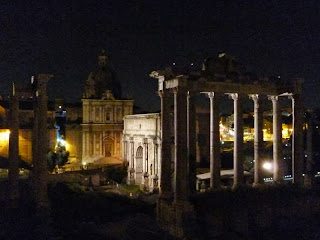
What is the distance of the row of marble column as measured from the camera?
2261 centimetres

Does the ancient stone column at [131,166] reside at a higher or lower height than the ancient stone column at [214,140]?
lower

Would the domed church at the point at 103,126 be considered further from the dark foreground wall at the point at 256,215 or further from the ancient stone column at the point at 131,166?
the dark foreground wall at the point at 256,215

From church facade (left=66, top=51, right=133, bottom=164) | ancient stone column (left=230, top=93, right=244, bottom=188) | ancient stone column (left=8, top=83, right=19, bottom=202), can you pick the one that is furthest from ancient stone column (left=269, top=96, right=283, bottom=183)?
church facade (left=66, top=51, right=133, bottom=164)

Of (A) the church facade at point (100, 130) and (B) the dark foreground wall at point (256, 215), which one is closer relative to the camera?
(B) the dark foreground wall at point (256, 215)

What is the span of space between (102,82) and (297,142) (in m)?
43.1

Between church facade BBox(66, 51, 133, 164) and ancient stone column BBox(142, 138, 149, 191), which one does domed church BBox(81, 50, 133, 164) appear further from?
ancient stone column BBox(142, 138, 149, 191)

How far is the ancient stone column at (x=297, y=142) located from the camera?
90.9 feet

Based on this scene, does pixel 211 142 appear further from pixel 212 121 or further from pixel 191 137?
pixel 191 137

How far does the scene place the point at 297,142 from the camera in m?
27.8

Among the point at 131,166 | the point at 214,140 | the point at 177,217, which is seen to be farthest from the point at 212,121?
the point at 131,166

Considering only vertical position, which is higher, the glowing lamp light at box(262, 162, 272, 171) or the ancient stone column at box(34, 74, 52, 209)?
the ancient stone column at box(34, 74, 52, 209)

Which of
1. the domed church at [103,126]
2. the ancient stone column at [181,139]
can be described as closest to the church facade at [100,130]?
the domed church at [103,126]

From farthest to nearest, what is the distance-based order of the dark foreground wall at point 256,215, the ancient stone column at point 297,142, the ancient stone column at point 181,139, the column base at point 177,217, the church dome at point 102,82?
the church dome at point 102,82
the ancient stone column at point 297,142
the ancient stone column at point 181,139
the dark foreground wall at point 256,215
the column base at point 177,217

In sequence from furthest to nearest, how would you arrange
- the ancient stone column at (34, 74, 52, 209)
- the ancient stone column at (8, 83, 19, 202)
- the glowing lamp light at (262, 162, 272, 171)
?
the glowing lamp light at (262, 162, 272, 171) < the ancient stone column at (8, 83, 19, 202) < the ancient stone column at (34, 74, 52, 209)
